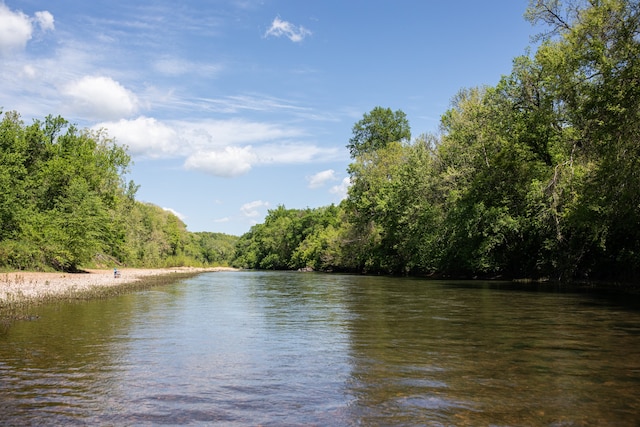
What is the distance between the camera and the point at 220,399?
7.91 meters

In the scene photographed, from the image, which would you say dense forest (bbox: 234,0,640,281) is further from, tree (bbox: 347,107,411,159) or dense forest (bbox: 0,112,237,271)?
dense forest (bbox: 0,112,237,271)

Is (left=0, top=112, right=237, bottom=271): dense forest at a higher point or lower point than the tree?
lower

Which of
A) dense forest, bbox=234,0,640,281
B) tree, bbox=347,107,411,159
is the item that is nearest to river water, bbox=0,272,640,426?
dense forest, bbox=234,0,640,281

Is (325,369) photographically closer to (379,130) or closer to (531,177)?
(531,177)

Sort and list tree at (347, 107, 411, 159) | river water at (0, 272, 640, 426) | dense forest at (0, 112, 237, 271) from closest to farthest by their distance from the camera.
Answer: river water at (0, 272, 640, 426) → dense forest at (0, 112, 237, 271) → tree at (347, 107, 411, 159)

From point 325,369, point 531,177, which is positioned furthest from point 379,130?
point 325,369

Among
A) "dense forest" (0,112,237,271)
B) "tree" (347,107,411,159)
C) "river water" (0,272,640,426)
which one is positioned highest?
"tree" (347,107,411,159)

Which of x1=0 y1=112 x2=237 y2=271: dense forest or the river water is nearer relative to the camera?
the river water

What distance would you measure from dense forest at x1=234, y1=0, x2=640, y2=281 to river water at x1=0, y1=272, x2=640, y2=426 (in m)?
10.3

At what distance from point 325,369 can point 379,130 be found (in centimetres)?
7373

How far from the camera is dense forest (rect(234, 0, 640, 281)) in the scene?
23172 mm

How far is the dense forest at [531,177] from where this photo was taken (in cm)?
2317

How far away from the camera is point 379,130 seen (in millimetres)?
81250

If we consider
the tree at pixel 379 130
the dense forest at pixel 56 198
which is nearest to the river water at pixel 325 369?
the dense forest at pixel 56 198
